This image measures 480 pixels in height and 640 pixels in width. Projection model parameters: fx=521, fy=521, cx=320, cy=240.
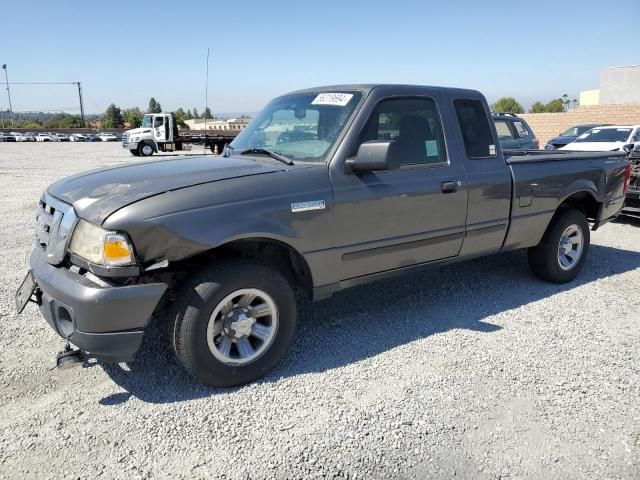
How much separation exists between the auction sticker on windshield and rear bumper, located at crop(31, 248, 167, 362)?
6.40 feet

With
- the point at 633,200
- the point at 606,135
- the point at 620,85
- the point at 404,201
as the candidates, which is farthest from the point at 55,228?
the point at 620,85

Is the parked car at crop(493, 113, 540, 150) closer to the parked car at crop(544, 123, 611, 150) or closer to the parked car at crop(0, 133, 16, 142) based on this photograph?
the parked car at crop(544, 123, 611, 150)

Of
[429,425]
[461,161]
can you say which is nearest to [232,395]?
[429,425]

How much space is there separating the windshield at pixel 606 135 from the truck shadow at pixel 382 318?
1146 cm

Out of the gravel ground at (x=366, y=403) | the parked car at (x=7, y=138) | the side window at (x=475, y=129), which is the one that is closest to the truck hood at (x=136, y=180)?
the gravel ground at (x=366, y=403)

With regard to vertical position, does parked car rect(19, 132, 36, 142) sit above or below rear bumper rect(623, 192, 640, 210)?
below

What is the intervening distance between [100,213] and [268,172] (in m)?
1.08

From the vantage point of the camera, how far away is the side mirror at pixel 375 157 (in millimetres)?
3447

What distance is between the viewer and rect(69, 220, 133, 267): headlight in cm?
285

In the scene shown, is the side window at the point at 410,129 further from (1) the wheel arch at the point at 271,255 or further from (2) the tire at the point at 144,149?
(2) the tire at the point at 144,149

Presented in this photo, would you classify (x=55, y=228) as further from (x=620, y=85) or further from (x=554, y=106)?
(x=554, y=106)

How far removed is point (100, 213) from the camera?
9.53 feet

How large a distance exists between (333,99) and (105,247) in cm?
209

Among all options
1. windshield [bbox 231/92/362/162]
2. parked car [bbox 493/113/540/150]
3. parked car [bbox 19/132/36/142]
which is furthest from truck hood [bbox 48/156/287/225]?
parked car [bbox 19/132/36/142]
